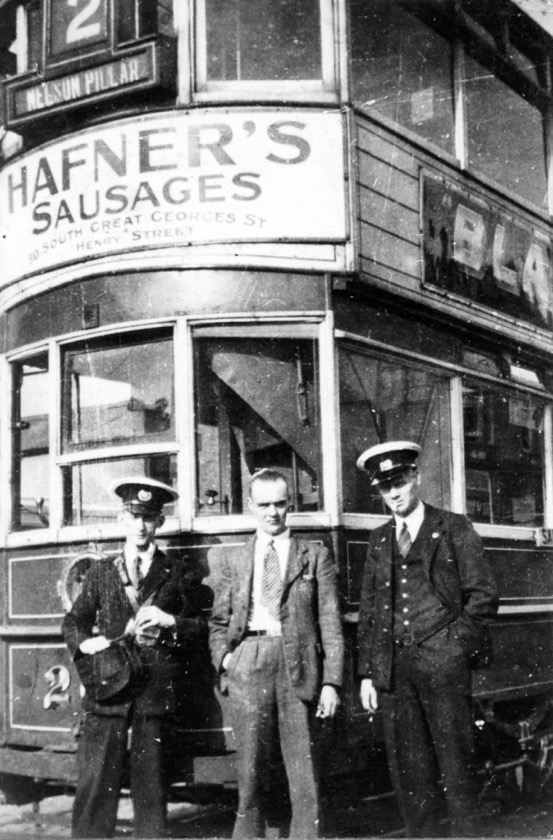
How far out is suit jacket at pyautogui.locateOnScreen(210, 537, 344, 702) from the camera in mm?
→ 4270

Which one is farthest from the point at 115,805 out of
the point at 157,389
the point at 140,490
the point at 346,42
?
the point at 346,42

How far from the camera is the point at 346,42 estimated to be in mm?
5410

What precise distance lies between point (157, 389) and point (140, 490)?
698mm

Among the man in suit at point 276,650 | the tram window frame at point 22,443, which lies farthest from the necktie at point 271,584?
the tram window frame at point 22,443

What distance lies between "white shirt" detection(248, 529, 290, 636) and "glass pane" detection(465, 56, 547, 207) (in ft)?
10.8

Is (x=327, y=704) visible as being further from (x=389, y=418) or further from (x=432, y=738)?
(x=389, y=418)

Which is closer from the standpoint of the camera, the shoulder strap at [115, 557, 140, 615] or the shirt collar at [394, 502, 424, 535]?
the shirt collar at [394, 502, 424, 535]

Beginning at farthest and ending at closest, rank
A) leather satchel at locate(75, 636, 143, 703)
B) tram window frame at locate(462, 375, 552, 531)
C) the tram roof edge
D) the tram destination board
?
the tram roof edge < tram window frame at locate(462, 375, 552, 531) < the tram destination board < leather satchel at locate(75, 636, 143, 703)

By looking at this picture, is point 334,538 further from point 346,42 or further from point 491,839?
point 346,42

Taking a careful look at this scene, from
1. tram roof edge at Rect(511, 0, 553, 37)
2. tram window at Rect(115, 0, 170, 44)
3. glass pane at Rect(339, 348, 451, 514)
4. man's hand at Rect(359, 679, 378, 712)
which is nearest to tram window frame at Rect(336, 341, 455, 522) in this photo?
glass pane at Rect(339, 348, 451, 514)

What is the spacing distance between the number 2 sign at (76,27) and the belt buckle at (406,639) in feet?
11.3

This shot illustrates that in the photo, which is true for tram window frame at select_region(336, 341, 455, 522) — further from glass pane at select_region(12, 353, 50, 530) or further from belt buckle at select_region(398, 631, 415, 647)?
glass pane at select_region(12, 353, 50, 530)

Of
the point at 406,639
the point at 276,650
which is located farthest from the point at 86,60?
the point at 406,639

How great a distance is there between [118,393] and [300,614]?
164 cm
